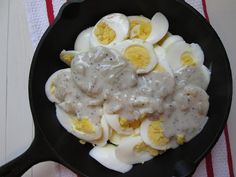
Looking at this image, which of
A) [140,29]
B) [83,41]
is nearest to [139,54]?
[140,29]

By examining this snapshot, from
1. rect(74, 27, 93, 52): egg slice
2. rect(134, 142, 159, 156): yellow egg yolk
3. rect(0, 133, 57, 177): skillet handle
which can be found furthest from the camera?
rect(74, 27, 93, 52): egg slice

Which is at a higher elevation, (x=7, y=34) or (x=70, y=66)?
(x=7, y=34)

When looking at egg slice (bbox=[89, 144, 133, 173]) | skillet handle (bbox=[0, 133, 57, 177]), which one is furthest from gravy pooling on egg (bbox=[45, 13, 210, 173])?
skillet handle (bbox=[0, 133, 57, 177])

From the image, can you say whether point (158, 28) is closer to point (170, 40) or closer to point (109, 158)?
point (170, 40)

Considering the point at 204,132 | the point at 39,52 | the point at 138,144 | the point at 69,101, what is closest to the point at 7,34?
the point at 39,52

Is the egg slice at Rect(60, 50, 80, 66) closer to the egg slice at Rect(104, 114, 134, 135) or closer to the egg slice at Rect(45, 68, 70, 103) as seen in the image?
the egg slice at Rect(45, 68, 70, 103)

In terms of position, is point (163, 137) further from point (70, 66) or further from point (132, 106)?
point (70, 66)
